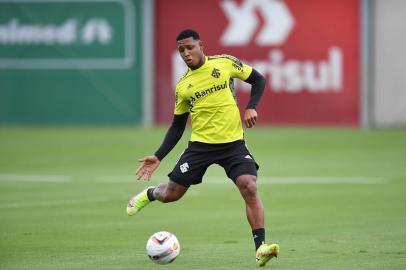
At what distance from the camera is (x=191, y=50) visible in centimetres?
1210

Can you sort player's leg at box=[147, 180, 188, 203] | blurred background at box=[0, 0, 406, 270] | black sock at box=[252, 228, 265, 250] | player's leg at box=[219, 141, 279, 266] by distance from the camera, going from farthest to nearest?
blurred background at box=[0, 0, 406, 270] < player's leg at box=[147, 180, 188, 203] < black sock at box=[252, 228, 265, 250] < player's leg at box=[219, 141, 279, 266]

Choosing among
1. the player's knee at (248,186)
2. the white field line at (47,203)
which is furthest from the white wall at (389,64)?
the player's knee at (248,186)

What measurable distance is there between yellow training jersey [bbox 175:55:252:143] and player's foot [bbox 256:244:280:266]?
56.6 inches

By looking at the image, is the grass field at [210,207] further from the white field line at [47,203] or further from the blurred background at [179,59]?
the blurred background at [179,59]

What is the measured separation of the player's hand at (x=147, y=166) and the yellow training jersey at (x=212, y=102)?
0.54m

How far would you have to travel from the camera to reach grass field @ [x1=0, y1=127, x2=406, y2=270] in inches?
481

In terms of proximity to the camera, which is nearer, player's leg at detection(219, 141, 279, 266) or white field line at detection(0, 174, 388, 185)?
player's leg at detection(219, 141, 279, 266)

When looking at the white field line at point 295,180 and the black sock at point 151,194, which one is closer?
the black sock at point 151,194

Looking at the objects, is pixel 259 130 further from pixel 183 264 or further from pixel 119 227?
pixel 183 264

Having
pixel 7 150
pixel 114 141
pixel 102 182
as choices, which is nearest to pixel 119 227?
pixel 102 182

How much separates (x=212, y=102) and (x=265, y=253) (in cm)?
192

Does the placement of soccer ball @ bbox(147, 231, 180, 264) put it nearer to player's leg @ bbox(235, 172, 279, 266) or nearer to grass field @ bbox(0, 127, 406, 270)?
grass field @ bbox(0, 127, 406, 270)

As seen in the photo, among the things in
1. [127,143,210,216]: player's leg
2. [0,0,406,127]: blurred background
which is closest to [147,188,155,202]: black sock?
[127,143,210,216]: player's leg

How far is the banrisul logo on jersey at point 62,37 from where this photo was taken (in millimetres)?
34219
